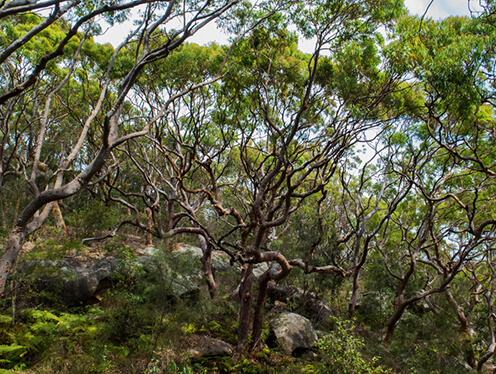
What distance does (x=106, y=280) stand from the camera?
30.7ft

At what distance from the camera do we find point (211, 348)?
7180 mm

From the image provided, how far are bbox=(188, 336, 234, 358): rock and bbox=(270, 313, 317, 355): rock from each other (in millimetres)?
1613

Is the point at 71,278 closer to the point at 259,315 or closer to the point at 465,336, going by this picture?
the point at 259,315

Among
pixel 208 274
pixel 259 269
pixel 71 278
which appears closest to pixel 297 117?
pixel 208 274

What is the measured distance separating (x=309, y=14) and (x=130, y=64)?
18.4 ft

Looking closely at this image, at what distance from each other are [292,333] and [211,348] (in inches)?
Answer: 104

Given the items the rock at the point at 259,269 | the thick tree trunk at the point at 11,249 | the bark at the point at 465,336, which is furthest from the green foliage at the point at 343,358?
the rock at the point at 259,269

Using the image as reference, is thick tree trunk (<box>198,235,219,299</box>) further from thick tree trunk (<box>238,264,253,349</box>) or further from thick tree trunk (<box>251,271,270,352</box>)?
thick tree trunk (<box>251,271,270,352</box>)

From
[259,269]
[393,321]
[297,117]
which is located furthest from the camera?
[259,269]

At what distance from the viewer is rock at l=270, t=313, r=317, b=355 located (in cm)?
845

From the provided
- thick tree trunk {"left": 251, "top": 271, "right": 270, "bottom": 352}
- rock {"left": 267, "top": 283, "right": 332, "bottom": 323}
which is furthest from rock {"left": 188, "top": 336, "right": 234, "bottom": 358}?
rock {"left": 267, "top": 283, "right": 332, "bottom": 323}

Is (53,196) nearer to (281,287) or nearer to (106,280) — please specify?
(106,280)

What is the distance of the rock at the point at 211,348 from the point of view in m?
6.83

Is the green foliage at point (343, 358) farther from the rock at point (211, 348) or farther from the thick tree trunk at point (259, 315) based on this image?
the rock at point (211, 348)
